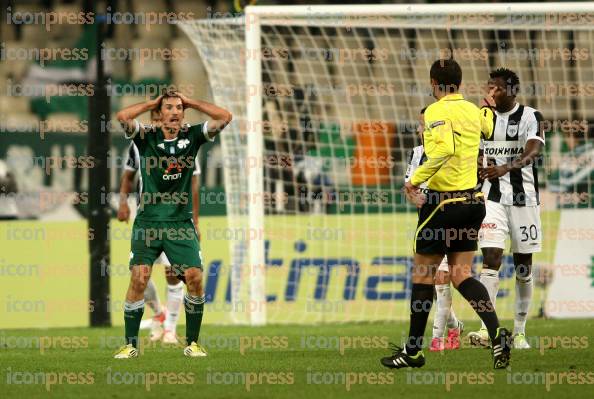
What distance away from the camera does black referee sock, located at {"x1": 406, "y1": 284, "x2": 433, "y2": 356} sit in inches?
326

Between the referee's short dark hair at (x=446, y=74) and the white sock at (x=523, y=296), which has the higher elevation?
the referee's short dark hair at (x=446, y=74)

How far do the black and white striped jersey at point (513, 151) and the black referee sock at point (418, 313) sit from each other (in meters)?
2.19

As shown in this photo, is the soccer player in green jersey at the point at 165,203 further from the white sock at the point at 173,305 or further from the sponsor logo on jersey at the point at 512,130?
the sponsor logo on jersey at the point at 512,130

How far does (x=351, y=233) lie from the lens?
1384 cm

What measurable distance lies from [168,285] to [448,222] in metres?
3.91

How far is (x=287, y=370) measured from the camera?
8.57 metres

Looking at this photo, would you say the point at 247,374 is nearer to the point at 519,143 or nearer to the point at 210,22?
the point at 519,143

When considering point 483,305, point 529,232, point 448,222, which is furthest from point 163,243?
point 529,232

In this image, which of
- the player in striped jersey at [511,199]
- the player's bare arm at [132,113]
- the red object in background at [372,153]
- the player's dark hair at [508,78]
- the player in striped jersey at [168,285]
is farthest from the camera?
the red object in background at [372,153]

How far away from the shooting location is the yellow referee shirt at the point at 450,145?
8.12 meters

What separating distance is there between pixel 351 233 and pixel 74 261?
3.06 m

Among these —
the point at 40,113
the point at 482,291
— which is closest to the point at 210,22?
the point at 482,291

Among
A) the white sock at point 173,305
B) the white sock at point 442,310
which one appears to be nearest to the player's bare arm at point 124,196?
the white sock at point 173,305

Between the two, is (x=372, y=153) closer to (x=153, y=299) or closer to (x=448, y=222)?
(x=153, y=299)
